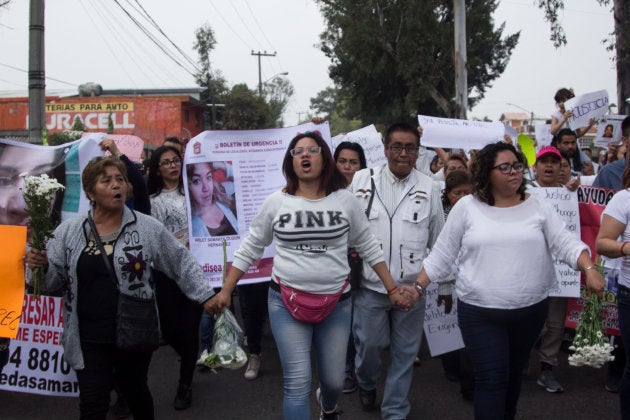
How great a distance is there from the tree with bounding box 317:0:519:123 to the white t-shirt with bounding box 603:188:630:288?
853 inches

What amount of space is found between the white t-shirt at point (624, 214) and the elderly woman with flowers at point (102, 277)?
2634 mm

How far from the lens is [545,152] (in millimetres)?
4957

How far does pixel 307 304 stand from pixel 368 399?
1415 mm

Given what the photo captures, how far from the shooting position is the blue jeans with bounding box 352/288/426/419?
3.99 m

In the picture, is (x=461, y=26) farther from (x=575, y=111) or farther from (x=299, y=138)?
(x=299, y=138)

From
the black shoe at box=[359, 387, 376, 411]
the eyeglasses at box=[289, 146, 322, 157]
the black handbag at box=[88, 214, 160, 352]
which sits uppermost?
the eyeglasses at box=[289, 146, 322, 157]

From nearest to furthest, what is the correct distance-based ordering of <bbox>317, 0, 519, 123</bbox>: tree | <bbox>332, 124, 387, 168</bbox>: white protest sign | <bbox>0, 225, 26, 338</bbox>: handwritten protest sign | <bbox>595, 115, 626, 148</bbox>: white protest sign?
1. <bbox>0, 225, 26, 338</bbox>: handwritten protest sign
2. <bbox>332, 124, 387, 168</bbox>: white protest sign
3. <bbox>595, 115, 626, 148</bbox>: white protest sign
4. <bbox>317, 0, 519, 123</bbox>: tree

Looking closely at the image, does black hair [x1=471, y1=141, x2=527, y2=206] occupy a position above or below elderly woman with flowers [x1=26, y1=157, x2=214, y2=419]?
above

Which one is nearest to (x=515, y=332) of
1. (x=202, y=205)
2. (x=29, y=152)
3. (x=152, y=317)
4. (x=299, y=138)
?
(x=299, y=138)

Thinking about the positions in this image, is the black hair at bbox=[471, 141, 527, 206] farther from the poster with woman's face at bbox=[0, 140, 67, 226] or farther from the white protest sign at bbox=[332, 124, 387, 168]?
the white protest sign at bbox=[332, 124, 387, 168]

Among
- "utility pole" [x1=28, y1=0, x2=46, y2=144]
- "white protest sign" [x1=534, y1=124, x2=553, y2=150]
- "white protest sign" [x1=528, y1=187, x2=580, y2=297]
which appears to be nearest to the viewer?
"white protest sign" [x1=528, y1=187, x2=580, y2=297]

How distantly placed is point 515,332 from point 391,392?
104 cm

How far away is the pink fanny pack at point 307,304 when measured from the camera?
3.30 m

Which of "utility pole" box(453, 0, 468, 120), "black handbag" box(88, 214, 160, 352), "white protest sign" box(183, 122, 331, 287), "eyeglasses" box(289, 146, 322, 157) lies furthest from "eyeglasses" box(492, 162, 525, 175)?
"utility pole" box(453, 0, 468, 120)
